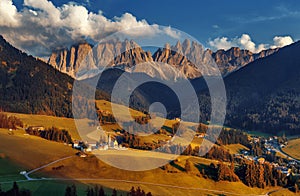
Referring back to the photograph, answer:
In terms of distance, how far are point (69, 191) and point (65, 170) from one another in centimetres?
2279

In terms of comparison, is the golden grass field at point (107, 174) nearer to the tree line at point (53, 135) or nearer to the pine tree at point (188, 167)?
the pine tree at point (188, 167)

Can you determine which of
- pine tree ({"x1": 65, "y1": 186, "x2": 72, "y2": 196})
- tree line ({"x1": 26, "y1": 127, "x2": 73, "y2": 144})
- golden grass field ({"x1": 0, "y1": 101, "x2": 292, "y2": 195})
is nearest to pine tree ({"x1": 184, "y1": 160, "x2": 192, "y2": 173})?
golden grass field ({"x1": 0, "y1": 101, "x2": 292, "y2": 195})

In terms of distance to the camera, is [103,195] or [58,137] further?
[58,137]

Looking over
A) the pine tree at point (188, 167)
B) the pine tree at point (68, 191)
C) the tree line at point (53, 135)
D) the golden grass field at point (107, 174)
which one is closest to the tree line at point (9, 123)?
the tree line at point (53, 135)

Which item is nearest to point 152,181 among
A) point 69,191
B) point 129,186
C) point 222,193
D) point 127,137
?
point 129,186

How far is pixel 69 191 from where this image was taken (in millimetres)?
82938

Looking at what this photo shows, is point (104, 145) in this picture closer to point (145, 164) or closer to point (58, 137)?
point (58, 137)

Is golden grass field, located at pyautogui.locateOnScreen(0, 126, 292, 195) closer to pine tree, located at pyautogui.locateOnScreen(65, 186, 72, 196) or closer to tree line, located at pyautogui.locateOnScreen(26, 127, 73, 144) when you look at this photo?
pine tree, located at pyautogui.locateOnScreen(65, 186, 72, 196)

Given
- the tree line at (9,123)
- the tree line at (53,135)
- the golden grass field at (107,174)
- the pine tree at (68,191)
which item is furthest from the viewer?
the tree line at (9,123)

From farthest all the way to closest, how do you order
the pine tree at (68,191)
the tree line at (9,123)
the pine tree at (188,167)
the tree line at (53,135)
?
the tree line at (9,123)
the tree line at (53,135)
the pine tree at (188,167)
the pine tree at (68,191)

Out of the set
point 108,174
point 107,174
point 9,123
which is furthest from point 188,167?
point 9,123

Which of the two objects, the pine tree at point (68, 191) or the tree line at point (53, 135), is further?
the tree line at point (53, 135)

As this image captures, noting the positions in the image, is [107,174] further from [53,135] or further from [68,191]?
[53,135]

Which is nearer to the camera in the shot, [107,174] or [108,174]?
[107,174]
